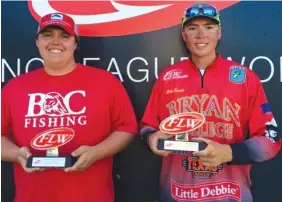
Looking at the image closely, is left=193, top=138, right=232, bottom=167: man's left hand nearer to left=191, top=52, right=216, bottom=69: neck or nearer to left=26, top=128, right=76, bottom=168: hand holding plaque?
left=191, top=52, right=216, bottom=69: neck

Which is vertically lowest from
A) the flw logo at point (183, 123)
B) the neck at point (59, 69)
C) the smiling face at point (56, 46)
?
the flw logo at point (183, 123)

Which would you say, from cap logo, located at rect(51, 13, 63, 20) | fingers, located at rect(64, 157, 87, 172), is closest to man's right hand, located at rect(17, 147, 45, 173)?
fingers, located at rect(64, 157, 87, 172)

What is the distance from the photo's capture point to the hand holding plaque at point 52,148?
1774 mm

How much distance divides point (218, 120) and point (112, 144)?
475 mm

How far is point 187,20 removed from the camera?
1913 millimetres

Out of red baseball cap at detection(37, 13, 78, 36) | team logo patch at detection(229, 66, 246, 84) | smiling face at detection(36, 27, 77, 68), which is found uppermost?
red baseball cap at detection(37, 13, 78, 36)

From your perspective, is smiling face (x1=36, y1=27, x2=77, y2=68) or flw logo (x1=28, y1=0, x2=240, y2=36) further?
flw logo (x1=28, y1=0, x2=240, y2=36)

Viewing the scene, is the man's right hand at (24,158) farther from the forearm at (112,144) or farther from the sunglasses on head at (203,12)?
the sunglasses on head at (203,12)

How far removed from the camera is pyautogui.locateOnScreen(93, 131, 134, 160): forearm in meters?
1.87

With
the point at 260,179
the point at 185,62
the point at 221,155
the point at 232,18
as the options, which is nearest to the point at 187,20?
the point at 185,62

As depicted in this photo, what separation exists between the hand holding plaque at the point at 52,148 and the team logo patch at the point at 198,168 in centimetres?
50

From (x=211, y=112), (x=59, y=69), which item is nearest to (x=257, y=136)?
(x=211, y=112)

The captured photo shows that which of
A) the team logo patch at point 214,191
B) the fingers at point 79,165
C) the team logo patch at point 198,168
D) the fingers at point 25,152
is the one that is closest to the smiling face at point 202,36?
the team logo patch at point 198,168

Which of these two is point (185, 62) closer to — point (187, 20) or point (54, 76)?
point (187, 20)
